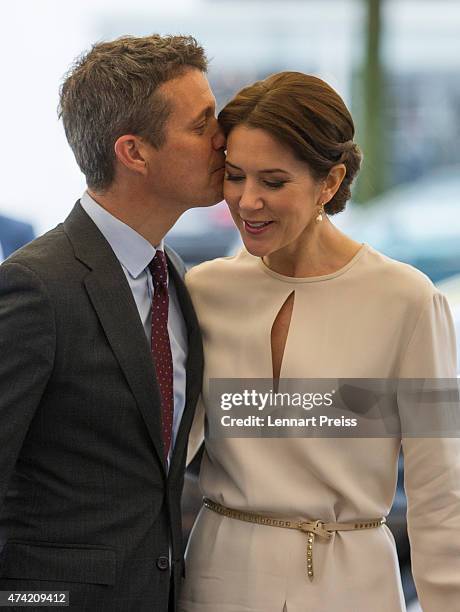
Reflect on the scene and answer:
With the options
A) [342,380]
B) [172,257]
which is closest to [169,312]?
[172,257]

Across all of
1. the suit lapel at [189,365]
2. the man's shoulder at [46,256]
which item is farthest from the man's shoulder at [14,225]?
the man's shoulder at [46,256]

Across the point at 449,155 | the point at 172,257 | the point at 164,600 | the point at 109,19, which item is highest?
the point at 109,19

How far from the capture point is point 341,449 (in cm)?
181

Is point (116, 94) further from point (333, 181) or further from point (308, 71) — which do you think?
point (308, 71)

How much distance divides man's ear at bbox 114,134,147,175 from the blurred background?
159 cm

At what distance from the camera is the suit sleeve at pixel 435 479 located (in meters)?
1.77

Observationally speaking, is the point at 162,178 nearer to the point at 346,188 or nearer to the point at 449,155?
the point at 346,188

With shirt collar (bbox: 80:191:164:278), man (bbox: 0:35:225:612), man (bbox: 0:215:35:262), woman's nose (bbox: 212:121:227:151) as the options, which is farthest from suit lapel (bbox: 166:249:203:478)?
man (bbox: 0:215:35:262)

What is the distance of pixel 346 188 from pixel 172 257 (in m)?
0.37

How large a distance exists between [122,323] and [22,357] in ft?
0.61

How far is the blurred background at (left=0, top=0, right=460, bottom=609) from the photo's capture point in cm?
353

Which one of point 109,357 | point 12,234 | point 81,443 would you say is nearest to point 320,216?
point 109,357

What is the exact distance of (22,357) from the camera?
160cm

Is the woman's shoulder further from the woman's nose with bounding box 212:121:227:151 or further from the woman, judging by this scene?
the woman's nose with bounding box 212:121:227:151
